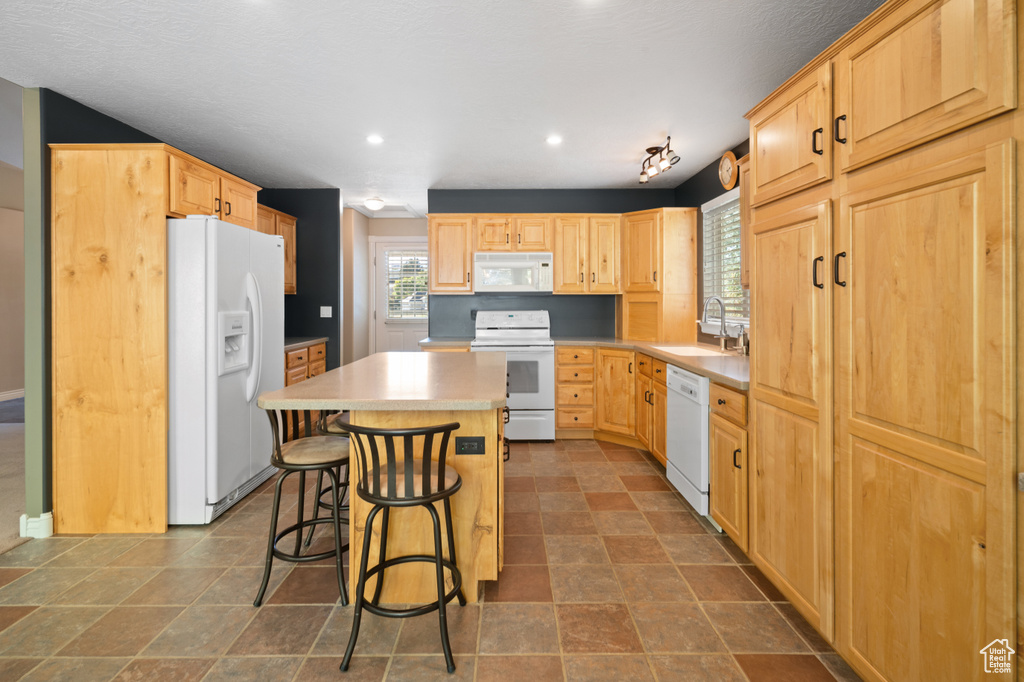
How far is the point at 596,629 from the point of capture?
73.2 inches

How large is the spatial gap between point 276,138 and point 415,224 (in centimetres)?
358

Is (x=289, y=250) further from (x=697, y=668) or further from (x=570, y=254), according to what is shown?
(x=697, y=668)

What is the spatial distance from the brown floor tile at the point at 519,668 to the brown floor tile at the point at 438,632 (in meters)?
0.09

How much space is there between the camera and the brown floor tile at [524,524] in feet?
8.84

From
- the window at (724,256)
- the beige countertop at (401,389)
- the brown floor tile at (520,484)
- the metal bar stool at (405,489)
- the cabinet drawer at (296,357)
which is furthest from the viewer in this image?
the cabinet drawer at (296,357)

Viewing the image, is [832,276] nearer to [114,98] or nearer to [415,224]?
[114,98]

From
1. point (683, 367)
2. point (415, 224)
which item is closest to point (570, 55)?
point (683, 367)

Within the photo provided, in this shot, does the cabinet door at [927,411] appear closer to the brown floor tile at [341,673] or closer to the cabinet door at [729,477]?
the cabinet door at [729,477]

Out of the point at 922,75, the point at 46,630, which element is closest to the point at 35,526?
the point at 46,630

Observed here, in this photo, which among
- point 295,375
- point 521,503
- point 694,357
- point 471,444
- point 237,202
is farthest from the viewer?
point 295,375

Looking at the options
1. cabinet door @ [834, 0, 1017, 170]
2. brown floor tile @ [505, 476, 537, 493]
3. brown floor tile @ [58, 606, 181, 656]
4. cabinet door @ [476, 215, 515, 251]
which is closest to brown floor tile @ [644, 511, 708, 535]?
brown floor tile @ [505, 476, 537, 493]

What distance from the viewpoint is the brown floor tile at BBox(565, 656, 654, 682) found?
5.26 ft

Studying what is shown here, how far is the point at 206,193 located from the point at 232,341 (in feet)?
2.97

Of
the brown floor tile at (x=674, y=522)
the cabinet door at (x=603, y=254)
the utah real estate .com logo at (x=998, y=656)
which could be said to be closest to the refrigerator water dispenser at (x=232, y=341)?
the brown floor tile at (x=674, y=522)
